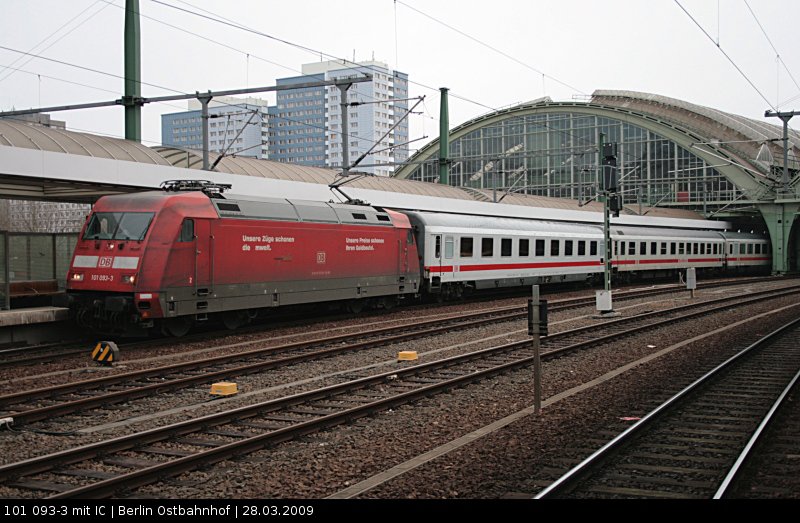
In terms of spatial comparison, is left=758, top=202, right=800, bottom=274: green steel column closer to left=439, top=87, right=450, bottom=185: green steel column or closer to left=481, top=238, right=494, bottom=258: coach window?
left=439, top=87, right=450, bottom=185: green steel column

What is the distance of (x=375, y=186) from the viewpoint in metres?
33.0

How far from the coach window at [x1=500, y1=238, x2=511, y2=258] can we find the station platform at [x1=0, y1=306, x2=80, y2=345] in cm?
1655

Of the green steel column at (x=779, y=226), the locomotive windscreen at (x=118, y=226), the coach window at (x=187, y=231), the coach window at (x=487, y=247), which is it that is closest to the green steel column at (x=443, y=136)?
the coach window at (x=487, y=247)

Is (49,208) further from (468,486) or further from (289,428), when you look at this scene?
(468,486)

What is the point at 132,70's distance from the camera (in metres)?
23.5

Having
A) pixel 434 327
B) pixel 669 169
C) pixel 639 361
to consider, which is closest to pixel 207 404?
pixel 639 361

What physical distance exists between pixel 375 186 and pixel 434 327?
41.8ft

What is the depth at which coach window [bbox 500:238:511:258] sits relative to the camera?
3094cm

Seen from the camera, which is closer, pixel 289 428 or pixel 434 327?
pixel 289 428

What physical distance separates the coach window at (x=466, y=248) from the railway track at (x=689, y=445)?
15130 mm

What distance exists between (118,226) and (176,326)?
2620mm

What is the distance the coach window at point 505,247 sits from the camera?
30.9 meters

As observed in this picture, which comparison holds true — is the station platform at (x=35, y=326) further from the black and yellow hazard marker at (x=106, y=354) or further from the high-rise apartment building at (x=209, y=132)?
the high-rise apartment building at (x=209, y=132)

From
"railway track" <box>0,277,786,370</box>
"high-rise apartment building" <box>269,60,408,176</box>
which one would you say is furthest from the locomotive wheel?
"high-rise apartment building" <box>269,60,408,176</box>
